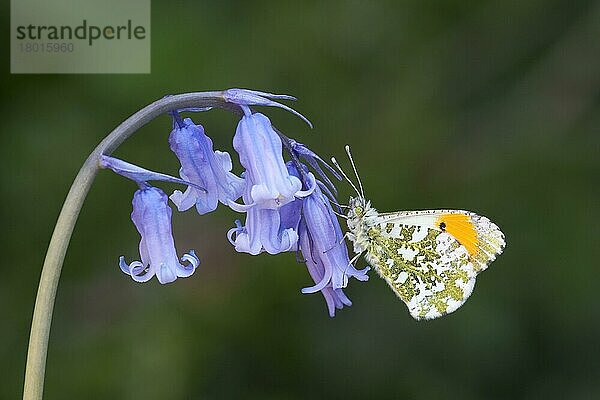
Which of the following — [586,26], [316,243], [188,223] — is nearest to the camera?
[316,243]

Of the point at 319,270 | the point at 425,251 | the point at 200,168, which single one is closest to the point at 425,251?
the point at 425,251

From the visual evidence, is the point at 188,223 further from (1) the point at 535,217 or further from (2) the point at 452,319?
(1) the point at 535,217

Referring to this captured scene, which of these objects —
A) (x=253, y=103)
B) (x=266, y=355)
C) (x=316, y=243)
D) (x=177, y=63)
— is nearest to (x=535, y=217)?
(x=266, y=355)

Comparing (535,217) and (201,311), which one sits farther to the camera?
(535,217)

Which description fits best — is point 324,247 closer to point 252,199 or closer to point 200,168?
point 252,199

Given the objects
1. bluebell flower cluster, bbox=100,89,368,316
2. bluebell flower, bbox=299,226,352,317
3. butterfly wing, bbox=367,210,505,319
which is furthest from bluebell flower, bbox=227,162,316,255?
butterfly wing, bbox=367,210,505,319

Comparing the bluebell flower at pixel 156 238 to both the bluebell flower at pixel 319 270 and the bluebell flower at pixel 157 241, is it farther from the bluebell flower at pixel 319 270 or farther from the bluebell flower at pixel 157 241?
the bluebell flower at pixel 319 270
